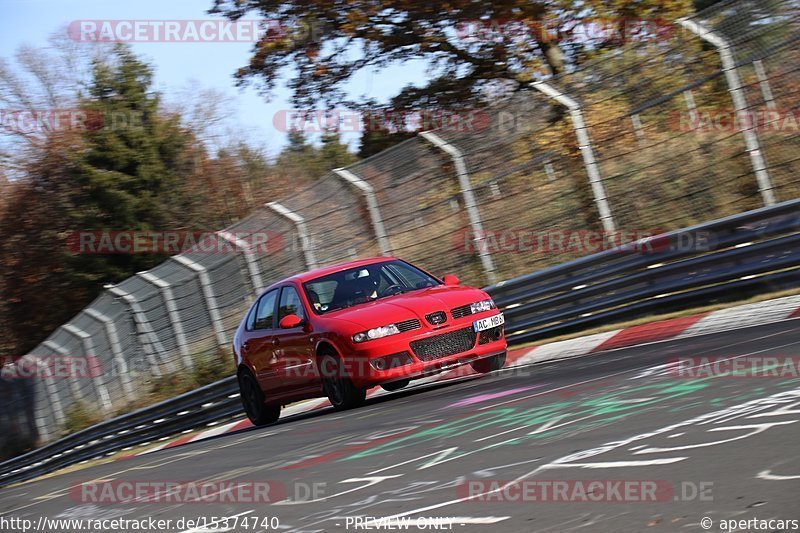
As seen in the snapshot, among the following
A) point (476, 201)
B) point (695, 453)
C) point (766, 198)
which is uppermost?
point (476, 201)

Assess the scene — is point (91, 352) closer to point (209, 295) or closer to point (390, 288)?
point (209, 295)

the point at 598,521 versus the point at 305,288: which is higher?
the point at 305,288

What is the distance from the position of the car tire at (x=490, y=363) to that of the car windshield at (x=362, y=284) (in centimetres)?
94

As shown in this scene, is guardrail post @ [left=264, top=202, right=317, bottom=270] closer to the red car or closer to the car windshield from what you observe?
the red car

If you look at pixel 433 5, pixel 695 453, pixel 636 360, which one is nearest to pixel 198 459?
pixel 636 360

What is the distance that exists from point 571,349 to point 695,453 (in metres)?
6.39

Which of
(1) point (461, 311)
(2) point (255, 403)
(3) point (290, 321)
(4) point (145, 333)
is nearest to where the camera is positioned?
(1) point (461, 311)

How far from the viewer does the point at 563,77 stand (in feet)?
41.9

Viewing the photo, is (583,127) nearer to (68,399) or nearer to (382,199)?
(382,199)

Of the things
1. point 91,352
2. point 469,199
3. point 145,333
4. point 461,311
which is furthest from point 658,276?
point 91,352

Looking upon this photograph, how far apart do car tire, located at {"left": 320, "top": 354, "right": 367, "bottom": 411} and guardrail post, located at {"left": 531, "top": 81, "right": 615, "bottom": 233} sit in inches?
157

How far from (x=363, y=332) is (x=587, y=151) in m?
4.06

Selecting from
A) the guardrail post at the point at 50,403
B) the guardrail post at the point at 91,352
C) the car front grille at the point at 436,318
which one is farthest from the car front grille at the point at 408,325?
the guardrail post at the point at 50,403

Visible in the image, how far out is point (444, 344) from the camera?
33.3 feet
